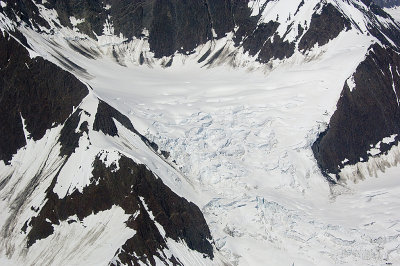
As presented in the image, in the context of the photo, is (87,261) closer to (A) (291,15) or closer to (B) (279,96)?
(B) (279,96)

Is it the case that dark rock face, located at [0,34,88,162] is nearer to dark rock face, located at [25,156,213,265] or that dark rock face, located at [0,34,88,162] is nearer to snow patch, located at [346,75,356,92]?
dark rock face, located at [25,156,213,265]

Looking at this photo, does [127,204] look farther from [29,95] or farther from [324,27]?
[324,27]

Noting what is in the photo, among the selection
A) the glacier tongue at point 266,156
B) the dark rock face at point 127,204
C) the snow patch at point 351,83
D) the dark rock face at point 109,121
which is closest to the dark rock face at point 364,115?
the snow patch at point 351,83

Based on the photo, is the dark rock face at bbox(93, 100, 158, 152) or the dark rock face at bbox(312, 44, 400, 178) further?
the dark rock face at bbox(312, 44, 400, 178)

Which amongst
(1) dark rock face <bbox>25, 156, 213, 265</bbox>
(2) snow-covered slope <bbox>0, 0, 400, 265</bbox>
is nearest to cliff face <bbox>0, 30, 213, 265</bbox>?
(1) dark rock face <bbox>25, 156, 213, 265</bbox>

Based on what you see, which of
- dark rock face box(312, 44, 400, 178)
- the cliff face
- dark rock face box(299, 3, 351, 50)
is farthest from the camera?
dark rock face box(299, 3, 351, 50)

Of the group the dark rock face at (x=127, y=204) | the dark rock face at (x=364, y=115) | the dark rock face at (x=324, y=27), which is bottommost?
the dark rock face at (x=127, y=204)

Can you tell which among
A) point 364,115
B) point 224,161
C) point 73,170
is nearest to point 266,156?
point 224,161

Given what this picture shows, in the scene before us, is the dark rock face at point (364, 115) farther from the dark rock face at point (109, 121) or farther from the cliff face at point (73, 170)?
the cliff face at point (73, 170)
